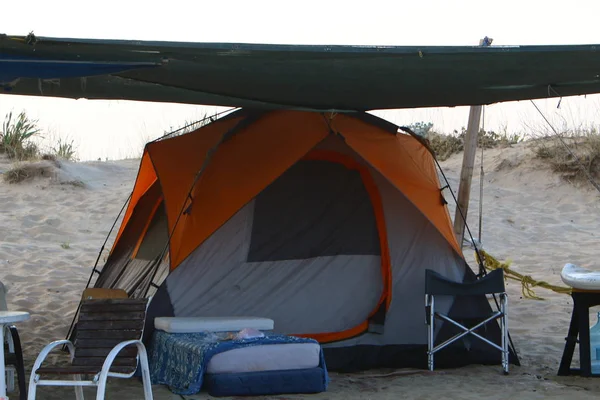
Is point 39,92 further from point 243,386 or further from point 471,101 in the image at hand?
point 471,101

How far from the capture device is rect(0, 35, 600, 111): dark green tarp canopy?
13.8 ft

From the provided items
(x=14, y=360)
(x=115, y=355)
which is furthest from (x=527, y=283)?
(x=14, y=360)

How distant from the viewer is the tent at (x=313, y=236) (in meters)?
5.79

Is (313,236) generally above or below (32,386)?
above

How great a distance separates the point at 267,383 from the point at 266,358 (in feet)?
0.46

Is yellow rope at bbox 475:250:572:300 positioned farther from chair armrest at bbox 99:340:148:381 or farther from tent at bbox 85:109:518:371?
chair armrest at bbox 99:340:148:381

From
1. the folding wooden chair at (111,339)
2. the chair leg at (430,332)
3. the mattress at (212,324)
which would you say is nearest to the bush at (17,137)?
the mattress at (212,324)

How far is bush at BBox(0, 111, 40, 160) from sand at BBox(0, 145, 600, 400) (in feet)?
1.22

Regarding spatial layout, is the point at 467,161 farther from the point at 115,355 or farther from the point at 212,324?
the point at 115,355

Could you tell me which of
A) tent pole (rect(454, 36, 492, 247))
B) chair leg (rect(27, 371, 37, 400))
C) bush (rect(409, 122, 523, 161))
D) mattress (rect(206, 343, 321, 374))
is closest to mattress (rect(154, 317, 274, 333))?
mattress (rect(206, 343, 321, 374))

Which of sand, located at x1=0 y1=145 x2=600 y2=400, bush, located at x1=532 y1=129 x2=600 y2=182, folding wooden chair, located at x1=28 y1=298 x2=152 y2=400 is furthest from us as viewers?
bush, located at x1=532 y1=129 x2=600 y2=182

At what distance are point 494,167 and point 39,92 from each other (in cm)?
943

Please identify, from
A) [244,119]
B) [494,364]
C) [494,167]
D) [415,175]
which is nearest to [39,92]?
[244,119]

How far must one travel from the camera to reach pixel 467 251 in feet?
35.4
